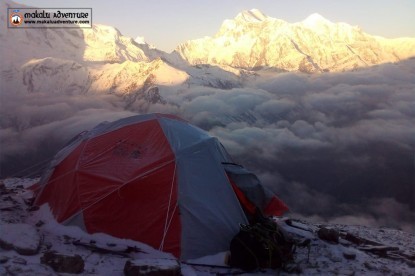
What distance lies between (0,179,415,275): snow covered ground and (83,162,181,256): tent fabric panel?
0.22m

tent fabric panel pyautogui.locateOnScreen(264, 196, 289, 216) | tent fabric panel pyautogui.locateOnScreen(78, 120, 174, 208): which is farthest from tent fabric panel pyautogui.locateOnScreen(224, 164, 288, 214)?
tent fabric panel pyautogui.locateOnScreen(78, 120, 174, 208)

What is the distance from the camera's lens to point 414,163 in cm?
Result: 15025

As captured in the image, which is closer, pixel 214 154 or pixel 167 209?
pixel 167 209

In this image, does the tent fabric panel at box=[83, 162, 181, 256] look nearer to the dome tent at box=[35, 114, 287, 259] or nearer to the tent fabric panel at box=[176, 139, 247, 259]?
the dome tent at box=[35, 114, 287, 259]

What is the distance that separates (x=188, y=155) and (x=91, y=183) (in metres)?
2.48

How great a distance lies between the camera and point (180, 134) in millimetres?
10219

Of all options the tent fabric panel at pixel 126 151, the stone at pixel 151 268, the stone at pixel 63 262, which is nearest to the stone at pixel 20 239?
the stone at pixel 63 262

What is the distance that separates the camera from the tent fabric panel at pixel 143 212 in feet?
27.4

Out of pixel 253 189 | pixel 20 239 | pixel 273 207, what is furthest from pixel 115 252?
pixel 273 207

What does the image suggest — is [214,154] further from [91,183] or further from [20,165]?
[20,165]

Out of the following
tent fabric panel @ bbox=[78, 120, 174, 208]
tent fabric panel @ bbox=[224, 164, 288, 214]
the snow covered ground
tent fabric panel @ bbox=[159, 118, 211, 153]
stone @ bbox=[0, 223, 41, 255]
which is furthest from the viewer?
tent fabric panel @ bbox=[224, 164, 288, 214]

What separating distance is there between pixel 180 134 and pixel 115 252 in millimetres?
3636

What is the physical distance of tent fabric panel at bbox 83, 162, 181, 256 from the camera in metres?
8.35

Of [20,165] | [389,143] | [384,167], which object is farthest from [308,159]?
[20,165]
